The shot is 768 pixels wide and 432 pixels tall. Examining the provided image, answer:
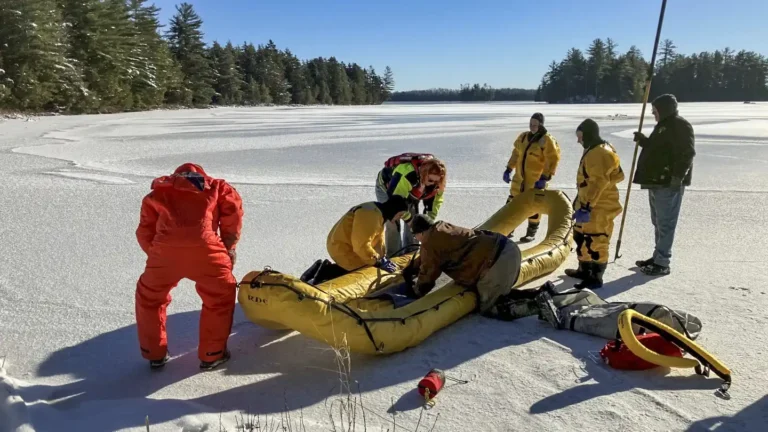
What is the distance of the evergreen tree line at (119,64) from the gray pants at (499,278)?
2376 cm

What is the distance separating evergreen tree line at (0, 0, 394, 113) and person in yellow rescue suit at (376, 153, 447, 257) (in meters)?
22.4

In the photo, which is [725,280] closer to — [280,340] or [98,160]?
[280,340]

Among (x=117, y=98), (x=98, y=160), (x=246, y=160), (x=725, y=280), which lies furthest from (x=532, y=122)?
(x=117, y=98)

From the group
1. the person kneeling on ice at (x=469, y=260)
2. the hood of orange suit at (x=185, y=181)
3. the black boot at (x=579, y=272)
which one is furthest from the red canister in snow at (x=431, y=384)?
the black boot at (x=579, y=272)

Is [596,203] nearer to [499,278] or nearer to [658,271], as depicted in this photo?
[658,271]

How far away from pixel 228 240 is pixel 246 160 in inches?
308

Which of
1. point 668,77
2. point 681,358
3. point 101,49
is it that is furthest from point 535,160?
point 668,77

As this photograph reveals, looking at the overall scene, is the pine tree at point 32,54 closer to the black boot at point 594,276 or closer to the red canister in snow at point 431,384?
the black boot at point 594,276

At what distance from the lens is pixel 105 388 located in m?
2.50

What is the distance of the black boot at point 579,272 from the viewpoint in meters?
4.11

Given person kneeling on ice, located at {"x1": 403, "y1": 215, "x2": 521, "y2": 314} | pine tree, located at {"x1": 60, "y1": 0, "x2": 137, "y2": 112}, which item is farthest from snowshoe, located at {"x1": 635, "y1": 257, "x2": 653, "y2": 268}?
pine tree, located at {"x1": 60, "y1": 0, "x2": 137, "y2": 112}

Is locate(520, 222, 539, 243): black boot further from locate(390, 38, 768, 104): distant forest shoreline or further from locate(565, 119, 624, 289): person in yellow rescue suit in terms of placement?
locate(390, 38, 768, 104): distant forest shoreline

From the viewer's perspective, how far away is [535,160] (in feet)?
18.0

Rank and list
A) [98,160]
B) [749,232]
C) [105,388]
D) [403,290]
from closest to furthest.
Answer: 1. [105,388]
2. [403,290]
3. [749,232]
4. [98,160]
